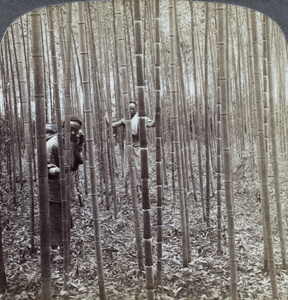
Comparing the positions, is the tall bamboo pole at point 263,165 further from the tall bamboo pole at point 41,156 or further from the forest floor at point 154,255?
the tall bamboo pole at point 41,156

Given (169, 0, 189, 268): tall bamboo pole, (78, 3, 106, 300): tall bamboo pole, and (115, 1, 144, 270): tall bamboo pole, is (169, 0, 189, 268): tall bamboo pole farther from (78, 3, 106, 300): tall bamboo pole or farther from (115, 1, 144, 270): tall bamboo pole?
(78, 3, 106, 300): tall bamboo pole

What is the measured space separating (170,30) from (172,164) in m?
0.71

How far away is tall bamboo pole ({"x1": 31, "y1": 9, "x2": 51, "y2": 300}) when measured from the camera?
5.82ft

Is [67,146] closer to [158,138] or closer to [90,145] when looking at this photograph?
[90,145]

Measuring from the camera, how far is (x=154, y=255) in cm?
190

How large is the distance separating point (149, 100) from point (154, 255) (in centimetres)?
82

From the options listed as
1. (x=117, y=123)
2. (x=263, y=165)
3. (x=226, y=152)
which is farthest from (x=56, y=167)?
(x=263, y=165)

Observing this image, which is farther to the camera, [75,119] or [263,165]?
[263,165]

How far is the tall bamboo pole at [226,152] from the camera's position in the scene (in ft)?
6.07

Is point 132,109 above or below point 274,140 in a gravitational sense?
above

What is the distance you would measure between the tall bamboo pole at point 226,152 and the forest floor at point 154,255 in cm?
3

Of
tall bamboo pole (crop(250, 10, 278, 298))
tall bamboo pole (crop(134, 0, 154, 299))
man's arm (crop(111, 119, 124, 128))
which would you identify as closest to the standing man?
man's arm (crop(111, 119, 124, 128))

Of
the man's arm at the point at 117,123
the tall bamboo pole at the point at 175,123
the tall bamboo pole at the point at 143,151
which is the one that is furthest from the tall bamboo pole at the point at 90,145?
the tall bamboo pole at the point at 175,123

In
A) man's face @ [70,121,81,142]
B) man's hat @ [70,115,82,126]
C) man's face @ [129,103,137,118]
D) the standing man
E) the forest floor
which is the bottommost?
the forest floor
